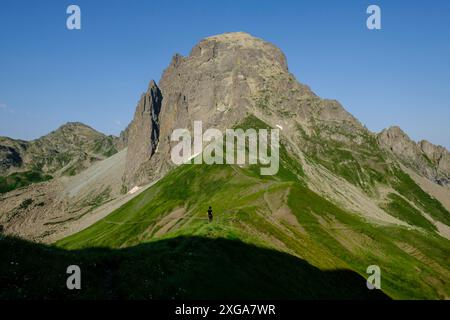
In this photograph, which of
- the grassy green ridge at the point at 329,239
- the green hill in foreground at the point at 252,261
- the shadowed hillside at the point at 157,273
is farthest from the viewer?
the grassy green ridge at the point at 329,239

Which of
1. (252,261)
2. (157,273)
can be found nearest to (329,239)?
(252,261)

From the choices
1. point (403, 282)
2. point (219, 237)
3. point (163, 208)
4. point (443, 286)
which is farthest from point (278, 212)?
point (163, 208)

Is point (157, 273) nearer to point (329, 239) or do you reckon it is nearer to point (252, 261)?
point (252, 261)

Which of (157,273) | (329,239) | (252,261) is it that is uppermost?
(329,239)

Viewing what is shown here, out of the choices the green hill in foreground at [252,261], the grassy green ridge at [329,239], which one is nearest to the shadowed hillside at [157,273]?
the green hill in foreground at [252,261]

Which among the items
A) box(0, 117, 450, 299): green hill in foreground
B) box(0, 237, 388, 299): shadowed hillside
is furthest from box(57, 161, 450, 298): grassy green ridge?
box(0, 237, 388, 299): shadowed hillside

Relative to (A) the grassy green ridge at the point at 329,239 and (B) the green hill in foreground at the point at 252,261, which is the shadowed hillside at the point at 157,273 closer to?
(B) the green hill in foreground at the point at 252,261

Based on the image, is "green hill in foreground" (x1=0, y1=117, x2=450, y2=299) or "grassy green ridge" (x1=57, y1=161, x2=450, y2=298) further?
"grassy green ridge" (x1=57, y1=161, x2=450, y2=298)

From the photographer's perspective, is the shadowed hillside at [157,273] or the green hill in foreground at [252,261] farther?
the green hill in foreground at [252,261]

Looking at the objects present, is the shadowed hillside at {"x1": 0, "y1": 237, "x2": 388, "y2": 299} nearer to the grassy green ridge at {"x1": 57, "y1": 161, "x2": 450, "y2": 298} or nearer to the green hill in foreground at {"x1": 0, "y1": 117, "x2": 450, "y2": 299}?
the green hill in foreground at {"x1": 0, "y1": 117, "x2": 450, "y2": 299}

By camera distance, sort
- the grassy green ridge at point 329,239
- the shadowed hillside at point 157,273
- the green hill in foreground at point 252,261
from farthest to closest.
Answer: the grassy green ridge at point 329,239 < the green hill in foreground at point 252,261 < the shadowed hillside at point 157,273
